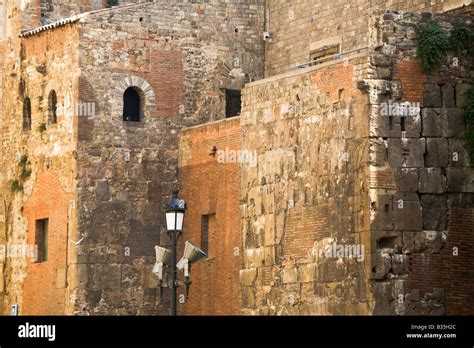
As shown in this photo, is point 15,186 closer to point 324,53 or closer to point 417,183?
point 324,53

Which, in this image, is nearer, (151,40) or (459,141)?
(459,141)

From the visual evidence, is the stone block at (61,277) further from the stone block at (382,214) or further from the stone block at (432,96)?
the stone block at (432,96)

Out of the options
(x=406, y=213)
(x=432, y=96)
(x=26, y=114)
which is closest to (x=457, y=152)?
(x=432, y=96)

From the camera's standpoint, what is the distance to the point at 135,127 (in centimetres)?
4609

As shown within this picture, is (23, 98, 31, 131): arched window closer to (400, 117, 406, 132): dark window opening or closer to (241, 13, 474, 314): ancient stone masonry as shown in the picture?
(241, 13, 474, 314): ancient stone masonry

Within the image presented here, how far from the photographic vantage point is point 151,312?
149ft

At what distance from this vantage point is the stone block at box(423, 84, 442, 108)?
3909 centimetres

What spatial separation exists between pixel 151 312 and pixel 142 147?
3827mm

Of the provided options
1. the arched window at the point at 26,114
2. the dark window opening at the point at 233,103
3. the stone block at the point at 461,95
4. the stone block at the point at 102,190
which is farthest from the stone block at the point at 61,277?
the stone block at the point at 461,95

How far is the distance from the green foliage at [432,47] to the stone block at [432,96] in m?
0.35
